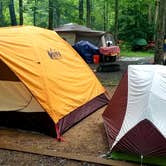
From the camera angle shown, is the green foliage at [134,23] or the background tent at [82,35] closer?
the background tent at [82,35]

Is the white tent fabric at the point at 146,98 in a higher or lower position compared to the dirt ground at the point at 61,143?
higher

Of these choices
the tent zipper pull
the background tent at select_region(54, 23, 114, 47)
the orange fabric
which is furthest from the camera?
the background tent at select_region(54, 23, 114, 47)

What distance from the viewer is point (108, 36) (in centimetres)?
2170

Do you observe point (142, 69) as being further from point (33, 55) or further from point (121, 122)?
point (33, 55)

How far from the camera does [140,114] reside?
5.61 meters

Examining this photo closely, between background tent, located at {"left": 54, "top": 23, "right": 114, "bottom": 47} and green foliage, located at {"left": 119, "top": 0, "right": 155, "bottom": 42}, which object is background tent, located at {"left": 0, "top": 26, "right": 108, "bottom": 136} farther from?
green foliage, located at {"left": 119, "top": 0, "right": 155, "bottom": 42}

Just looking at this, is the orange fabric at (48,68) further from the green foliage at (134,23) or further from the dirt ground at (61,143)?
the green foliage at (134,23)

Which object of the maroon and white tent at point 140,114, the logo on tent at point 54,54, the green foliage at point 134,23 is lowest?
the green foliage at point 134,23

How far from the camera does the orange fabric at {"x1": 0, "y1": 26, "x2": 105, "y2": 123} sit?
6.50 metres

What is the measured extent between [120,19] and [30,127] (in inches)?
988

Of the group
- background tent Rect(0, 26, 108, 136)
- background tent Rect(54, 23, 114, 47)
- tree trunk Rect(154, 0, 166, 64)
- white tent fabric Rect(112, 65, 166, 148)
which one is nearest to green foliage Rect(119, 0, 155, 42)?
background tent Rect(54, 23, 114, 47)

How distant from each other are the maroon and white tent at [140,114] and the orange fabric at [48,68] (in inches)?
40.9

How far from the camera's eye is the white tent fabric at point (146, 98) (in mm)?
5508

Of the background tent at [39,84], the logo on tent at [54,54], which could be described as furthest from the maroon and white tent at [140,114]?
the logo on tent at [54,54]
